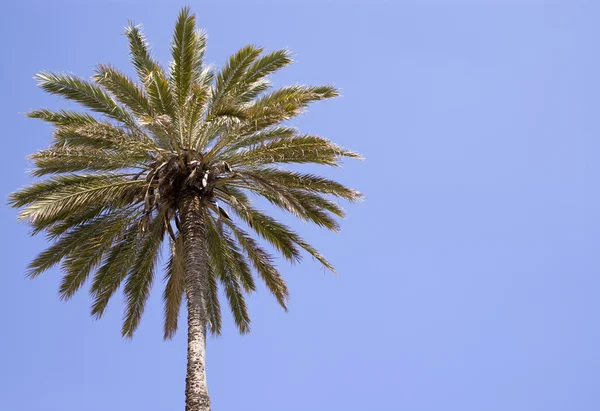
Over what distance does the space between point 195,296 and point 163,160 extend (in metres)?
3.15

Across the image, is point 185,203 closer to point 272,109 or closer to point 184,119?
point 184,119

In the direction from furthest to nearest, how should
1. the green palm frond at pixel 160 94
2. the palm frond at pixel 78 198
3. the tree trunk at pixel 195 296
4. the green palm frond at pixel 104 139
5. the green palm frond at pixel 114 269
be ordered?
the green palm frond at pixel 114 269, the green palm frond at pixel 160 94, the green palm frond at pixel 104 139, the palm frond at pixel 78 198, the tree trunk at pixel 195 296

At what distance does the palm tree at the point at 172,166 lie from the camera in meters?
15.2

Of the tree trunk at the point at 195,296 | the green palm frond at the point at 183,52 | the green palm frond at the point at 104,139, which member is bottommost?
the tree trunk at the point at 195,296

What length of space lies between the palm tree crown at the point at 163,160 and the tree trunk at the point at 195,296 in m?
0.36

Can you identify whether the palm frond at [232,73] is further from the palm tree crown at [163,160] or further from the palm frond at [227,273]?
the palm frond at [227,273]

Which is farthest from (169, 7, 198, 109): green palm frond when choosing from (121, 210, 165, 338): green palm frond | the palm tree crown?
(121, 210, 165, 338): green palm frond

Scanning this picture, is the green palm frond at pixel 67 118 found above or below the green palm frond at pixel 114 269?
above

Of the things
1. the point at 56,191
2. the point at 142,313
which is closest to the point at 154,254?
the point at 142,313

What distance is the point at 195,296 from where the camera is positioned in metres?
15.0

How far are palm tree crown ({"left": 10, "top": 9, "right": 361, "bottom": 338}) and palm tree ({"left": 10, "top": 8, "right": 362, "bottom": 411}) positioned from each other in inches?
1.0

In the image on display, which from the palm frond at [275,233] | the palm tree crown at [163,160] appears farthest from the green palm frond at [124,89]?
the palm frond at [275,233]

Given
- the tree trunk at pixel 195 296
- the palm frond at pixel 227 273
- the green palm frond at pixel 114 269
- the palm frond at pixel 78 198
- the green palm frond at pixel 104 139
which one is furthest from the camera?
the palm frond at pixel 227 273

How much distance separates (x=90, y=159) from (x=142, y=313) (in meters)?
4.61
